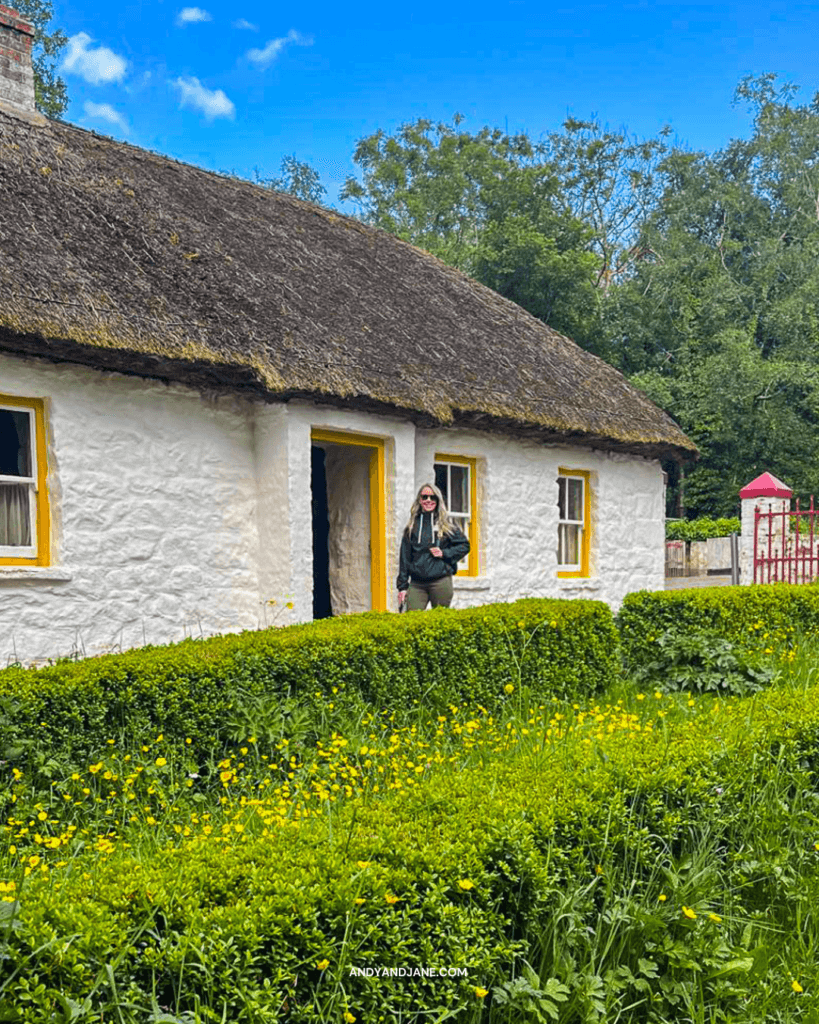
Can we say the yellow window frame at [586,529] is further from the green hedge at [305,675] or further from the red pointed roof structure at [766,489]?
the green hedge at [305,675]

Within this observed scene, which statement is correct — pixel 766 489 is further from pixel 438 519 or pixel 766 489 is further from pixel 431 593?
pixel 431 593

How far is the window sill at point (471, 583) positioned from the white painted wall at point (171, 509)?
27 millimetres

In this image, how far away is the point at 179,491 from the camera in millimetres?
8828

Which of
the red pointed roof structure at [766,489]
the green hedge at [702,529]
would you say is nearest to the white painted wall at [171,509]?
the red pointed roof structure at [766,489]

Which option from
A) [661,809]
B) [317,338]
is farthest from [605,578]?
[661,809]

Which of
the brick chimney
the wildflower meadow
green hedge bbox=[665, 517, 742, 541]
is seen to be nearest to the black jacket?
the wildflower meadow

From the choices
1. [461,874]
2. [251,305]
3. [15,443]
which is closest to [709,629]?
[251,305]

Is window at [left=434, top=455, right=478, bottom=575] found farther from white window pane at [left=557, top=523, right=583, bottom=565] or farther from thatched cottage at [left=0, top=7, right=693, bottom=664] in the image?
white window pane at [left=557, top=523, right=583, bottom=565]

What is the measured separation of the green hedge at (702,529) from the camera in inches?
936

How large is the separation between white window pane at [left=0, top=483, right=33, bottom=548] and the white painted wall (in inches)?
9.2

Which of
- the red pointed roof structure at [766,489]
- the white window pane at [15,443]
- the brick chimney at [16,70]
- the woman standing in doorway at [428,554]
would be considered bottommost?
the woman standing in doorway at [428,554]

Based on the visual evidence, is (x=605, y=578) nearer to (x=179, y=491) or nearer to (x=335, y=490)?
(x=335, y=490)

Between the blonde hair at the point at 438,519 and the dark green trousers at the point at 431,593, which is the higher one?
the blonde hair at the point at 438,519

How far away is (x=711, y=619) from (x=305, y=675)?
400 centimetres
